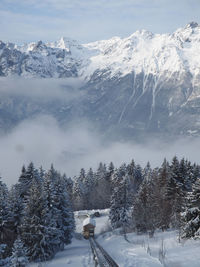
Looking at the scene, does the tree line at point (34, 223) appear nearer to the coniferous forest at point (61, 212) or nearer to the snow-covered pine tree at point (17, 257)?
the coniferous forest at point (61, 212)

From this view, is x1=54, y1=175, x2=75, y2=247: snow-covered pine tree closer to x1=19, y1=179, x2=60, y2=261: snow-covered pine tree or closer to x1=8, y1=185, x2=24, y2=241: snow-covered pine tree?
x1=8, y1=185, x2=24, y2=241: snow-covered pine tree

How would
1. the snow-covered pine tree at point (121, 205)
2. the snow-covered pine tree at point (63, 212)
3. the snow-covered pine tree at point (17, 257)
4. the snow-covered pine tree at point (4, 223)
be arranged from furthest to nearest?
the snow-covered pine tree at point (121, 205) < the snow-covered pine tree at point (63, 212) < the snow-covered pine tree at point (4, 223) < the snow-covered pine tree at point (17, 257)

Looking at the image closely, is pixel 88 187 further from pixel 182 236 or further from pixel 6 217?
pixel 182 236

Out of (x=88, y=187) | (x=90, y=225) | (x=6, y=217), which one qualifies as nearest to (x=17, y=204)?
(x=6, y=217)

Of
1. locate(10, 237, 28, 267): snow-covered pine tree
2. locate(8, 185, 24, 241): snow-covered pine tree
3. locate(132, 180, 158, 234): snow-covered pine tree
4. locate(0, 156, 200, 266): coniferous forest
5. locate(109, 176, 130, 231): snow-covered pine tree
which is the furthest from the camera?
locate(109, 176, 130, 231): snow-covered pine tree

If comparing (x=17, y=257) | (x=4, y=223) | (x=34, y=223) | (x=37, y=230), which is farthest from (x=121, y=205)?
(x=17, y=257)

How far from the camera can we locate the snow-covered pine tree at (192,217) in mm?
32938

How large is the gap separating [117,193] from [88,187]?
50745 millimetres

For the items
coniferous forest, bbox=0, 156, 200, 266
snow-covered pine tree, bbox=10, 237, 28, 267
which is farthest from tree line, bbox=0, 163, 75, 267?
snow-covered pine tree, bbox=10, 237, 28, 267

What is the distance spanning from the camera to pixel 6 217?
1729 inches

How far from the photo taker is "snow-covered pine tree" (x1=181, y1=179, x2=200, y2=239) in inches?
1297

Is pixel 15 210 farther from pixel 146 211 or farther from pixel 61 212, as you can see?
pixel 146 211

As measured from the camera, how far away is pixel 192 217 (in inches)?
1347

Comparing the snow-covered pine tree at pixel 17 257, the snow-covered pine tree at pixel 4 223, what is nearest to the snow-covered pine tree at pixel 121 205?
the snow-covered pine tree at pixel 4 223
